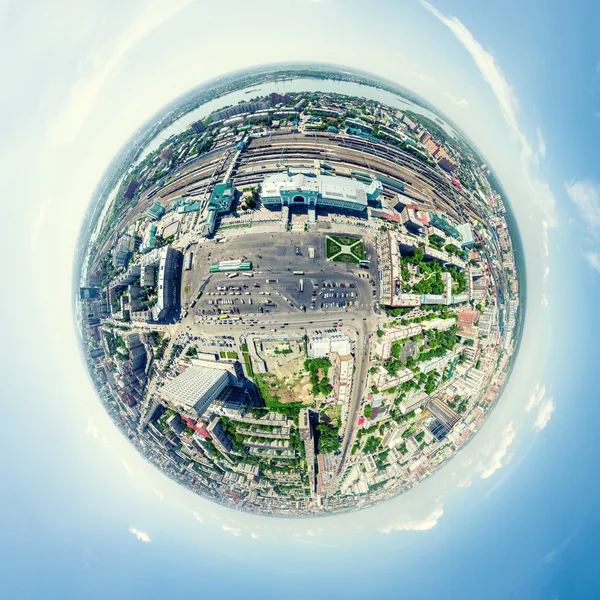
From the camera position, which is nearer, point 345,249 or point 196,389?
point 196,389

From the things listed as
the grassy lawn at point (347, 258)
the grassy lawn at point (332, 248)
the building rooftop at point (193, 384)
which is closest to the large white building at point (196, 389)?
the building rooftop at point (193, 384)

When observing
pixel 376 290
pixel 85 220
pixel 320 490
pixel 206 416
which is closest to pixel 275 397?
pixel 206 416

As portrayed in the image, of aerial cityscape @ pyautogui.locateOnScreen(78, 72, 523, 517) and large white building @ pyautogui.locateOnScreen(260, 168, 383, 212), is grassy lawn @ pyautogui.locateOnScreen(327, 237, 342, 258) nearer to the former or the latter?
aerial cityscape @ pyautogui.locateOnScreen(78, 72, 523, 517)

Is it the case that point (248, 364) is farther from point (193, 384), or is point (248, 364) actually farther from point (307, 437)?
point (307, 437)

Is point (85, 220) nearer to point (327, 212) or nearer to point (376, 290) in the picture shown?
point (327, 212)

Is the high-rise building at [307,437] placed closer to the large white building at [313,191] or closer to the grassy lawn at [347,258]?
the grassy lawn at [347,258]

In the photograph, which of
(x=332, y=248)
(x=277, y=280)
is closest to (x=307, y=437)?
(x=277, y=280)
